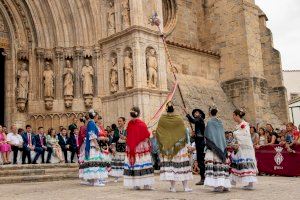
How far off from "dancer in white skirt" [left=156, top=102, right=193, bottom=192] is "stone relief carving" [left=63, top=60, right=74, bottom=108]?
273 inches

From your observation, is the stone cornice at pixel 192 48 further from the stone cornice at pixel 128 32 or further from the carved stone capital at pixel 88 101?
the carved stone capital at pixel 88 101

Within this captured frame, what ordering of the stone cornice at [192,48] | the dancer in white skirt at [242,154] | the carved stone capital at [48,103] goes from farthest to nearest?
the stone cornice at [192,48], the carved stone capital at [48,103], the dancer in white skirt at [242,154]

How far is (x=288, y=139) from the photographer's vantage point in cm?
1045

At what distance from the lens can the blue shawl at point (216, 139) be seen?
672 cm

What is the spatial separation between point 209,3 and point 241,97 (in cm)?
517

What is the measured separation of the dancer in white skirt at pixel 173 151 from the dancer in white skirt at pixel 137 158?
268 mm

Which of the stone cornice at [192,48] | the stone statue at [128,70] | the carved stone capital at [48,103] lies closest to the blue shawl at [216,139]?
the stone statue at [128,70]

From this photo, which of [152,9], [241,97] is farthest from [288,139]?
[241,97]

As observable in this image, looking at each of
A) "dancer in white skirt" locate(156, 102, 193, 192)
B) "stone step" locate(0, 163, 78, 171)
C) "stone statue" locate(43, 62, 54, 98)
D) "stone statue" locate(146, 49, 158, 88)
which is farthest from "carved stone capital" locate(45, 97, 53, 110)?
"dancer in white skirt" locate(156, 102, 193, 192)

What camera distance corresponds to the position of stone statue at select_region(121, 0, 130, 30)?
44.0 feet

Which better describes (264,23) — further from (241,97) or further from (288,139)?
(288,139)

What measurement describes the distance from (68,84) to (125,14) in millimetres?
3150

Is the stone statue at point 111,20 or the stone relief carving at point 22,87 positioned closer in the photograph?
the stone relief carving at point 22,87

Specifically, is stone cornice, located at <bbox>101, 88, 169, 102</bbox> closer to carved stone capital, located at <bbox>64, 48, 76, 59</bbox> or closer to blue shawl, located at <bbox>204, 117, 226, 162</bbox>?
carved stone capital, located at <bbox>64, 48, 76, 59</bbox>
